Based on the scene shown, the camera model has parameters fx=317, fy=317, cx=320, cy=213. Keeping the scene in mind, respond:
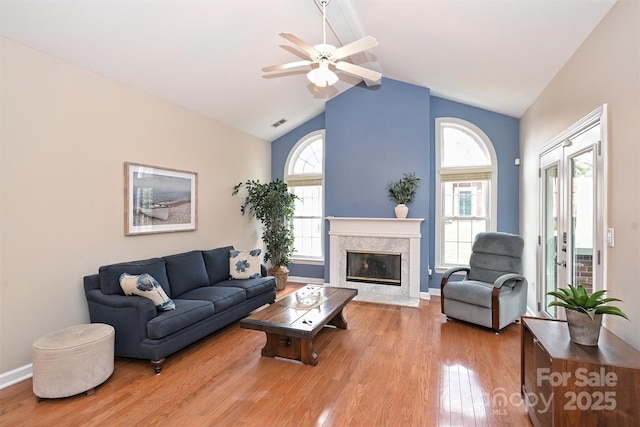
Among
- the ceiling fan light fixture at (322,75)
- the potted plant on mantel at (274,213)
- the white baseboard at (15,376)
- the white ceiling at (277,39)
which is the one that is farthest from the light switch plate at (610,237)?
the white baseboard at (15,376)

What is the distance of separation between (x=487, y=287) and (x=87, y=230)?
4504mm

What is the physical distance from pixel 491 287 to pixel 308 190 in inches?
145

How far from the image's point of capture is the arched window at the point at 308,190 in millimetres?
6277

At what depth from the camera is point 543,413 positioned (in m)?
1.90

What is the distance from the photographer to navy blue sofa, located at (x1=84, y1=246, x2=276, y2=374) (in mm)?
2811

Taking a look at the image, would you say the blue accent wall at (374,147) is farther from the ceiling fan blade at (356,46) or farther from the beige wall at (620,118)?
the ceiling fan blade at (356,46)

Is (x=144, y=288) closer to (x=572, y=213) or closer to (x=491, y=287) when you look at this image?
(x=491, y=287)

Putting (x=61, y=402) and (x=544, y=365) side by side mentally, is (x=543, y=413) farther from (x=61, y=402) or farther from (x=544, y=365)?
(x=61, y=402)

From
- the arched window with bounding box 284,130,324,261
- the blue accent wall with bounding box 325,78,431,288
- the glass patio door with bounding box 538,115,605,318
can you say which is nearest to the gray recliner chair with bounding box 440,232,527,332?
the glass patio door with bounding box 538,115,605,318

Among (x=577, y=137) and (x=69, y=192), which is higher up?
(x=577, y=137)

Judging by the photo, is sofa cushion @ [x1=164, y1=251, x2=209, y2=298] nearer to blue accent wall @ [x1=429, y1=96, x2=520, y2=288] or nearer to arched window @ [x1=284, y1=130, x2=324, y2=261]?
arched window @ [x1=284, y1=130, x2=324, y2=261]

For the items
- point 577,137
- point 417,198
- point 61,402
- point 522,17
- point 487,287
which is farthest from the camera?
point 417,198

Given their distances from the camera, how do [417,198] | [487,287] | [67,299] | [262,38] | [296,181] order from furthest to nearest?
[296,181] → [417,198] → [487,287] → [262,38] → [67,299]

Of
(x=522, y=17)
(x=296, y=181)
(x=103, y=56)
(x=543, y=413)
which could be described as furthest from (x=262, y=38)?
(x=543, y=413)
